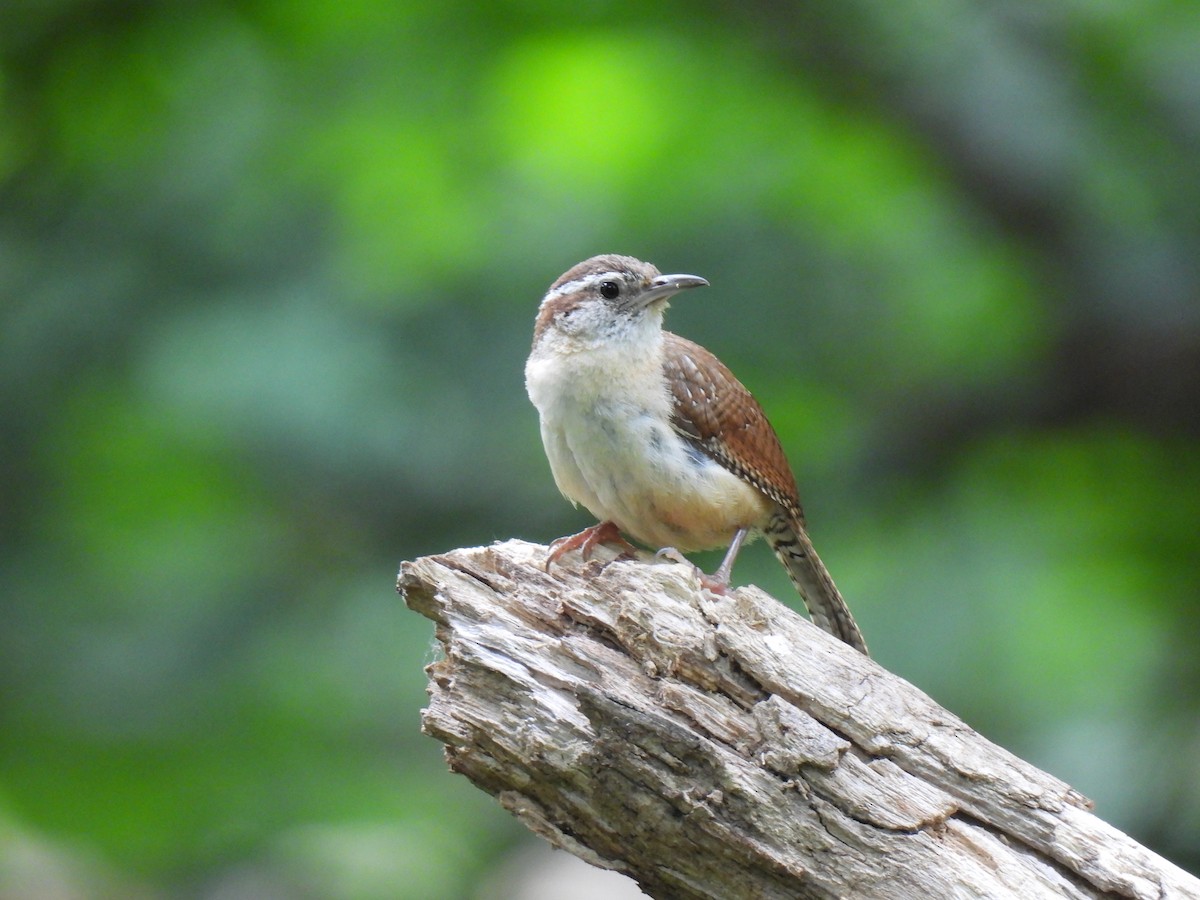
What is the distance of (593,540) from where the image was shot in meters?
4.98

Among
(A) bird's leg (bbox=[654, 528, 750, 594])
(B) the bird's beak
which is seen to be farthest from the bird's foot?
(B) the bird's beak

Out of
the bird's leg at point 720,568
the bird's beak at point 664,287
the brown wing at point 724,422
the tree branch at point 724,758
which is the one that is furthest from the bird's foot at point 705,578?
the bird's beak at point 664,287

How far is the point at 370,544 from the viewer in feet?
26.1

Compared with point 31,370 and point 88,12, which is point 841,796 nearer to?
point 31,370

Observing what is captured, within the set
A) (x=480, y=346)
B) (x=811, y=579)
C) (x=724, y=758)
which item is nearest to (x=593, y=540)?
(x=811, y=579)

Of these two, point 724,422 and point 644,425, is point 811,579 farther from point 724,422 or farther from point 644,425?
point 644,425

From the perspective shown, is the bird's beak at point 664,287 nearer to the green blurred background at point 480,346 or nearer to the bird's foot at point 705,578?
the bird's foot at point 705,578

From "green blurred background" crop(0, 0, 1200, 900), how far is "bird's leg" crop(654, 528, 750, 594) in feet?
6.09

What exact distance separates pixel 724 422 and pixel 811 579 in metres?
1.02

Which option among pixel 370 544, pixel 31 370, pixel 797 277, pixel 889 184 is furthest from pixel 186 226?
pixel 889 184

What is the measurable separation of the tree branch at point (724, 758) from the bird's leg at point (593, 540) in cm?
84

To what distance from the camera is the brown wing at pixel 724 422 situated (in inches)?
197

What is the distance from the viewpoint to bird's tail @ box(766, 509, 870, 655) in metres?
5.54

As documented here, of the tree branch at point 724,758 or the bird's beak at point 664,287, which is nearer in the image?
the tree branch at point 724,758
